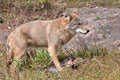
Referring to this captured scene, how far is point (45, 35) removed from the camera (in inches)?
448

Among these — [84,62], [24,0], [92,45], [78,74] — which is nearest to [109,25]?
[92,45]

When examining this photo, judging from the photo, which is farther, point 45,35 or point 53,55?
point 45,35

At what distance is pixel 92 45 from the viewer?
11688 millimetres

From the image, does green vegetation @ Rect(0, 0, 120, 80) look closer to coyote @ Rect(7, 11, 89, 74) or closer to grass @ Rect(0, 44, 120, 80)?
grass @ Rect(0, 44, 120, 80)

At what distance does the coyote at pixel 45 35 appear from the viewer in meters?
11.2

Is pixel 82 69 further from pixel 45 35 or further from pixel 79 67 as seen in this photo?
pixel 45 35

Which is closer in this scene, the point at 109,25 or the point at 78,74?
the point at 78,74

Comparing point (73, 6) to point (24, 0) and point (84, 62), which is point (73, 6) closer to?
point (24, 0)

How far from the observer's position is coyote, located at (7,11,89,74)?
11180mm

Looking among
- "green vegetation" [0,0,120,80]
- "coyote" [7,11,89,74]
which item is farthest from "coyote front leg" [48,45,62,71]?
"green vegetation" [0,0,120,80]

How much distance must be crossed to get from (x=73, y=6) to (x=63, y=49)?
5.62 metres

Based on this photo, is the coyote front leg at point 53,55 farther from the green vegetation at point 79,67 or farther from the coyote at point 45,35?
the green vegetation at point 79,67

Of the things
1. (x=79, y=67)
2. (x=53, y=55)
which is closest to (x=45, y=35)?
(x=53, y=55)

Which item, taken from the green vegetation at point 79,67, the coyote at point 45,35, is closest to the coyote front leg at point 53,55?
the coyote at point 45,35
